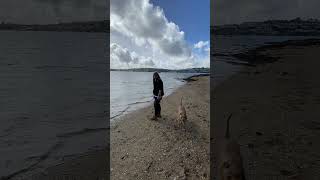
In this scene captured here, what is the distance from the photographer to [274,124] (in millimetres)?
11594

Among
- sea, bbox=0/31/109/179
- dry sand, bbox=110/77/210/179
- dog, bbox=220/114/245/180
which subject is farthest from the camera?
sea, bbox=0/31/109/179

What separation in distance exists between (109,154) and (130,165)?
1.22 m

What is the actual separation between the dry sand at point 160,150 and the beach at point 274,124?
1.45ft

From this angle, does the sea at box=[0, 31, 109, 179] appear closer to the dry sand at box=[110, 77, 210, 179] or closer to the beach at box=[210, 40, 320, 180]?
the dry sand at box=[110, 77, 210, 179]

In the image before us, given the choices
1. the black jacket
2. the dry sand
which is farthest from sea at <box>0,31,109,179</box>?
the black jacket

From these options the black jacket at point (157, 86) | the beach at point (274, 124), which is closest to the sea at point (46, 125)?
the black jacket at point (157, 86)

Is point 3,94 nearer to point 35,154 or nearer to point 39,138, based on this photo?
point 39,138

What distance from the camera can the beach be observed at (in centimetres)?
796

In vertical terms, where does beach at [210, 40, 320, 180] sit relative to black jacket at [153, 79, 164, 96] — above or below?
below

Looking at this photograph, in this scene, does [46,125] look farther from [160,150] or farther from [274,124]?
[274,124]

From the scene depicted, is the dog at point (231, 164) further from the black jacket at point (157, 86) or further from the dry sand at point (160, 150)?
the black jacket at point (157, 86)

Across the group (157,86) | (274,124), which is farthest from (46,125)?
(274,124)

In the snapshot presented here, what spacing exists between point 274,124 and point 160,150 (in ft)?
14.4

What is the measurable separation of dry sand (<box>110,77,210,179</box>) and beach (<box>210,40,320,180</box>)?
0.44m
